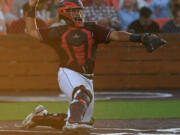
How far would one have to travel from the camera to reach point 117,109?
9.80 metres

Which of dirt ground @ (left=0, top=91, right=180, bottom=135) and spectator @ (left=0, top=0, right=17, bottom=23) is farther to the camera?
spectator @ (left=0, top=0, right=17, bottom=23)

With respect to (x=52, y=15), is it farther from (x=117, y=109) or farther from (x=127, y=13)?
(x=117, y=109)

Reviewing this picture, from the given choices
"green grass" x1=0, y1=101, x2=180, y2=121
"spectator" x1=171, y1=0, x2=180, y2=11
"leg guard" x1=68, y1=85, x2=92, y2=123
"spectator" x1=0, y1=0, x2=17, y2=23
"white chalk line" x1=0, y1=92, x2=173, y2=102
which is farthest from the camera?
"spectator" x1=171, y1=0, x2=180, y2=11

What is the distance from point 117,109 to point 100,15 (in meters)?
3.77

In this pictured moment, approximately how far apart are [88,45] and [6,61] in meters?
6.80

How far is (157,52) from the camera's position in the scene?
13539mm

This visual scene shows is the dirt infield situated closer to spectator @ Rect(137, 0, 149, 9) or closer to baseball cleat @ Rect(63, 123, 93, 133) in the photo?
baseball cleat @ Rect(63, 123, 93, 133)

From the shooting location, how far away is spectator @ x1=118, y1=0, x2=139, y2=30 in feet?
44.6

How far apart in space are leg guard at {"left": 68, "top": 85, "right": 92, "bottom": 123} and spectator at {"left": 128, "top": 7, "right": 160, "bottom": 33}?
22.3 feet

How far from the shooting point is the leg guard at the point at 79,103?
6.33 metres

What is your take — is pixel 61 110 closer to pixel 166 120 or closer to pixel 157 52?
pixel 166 120

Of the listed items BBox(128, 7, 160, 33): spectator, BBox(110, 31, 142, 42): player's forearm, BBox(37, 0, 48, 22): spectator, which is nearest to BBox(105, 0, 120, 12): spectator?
BBox(128, 7, 160, 33): spectator

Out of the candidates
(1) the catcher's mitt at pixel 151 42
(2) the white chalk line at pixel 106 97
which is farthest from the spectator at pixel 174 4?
(1) the catcher's mitt at pixel 151 42

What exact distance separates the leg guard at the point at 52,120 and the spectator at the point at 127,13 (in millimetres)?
6567
